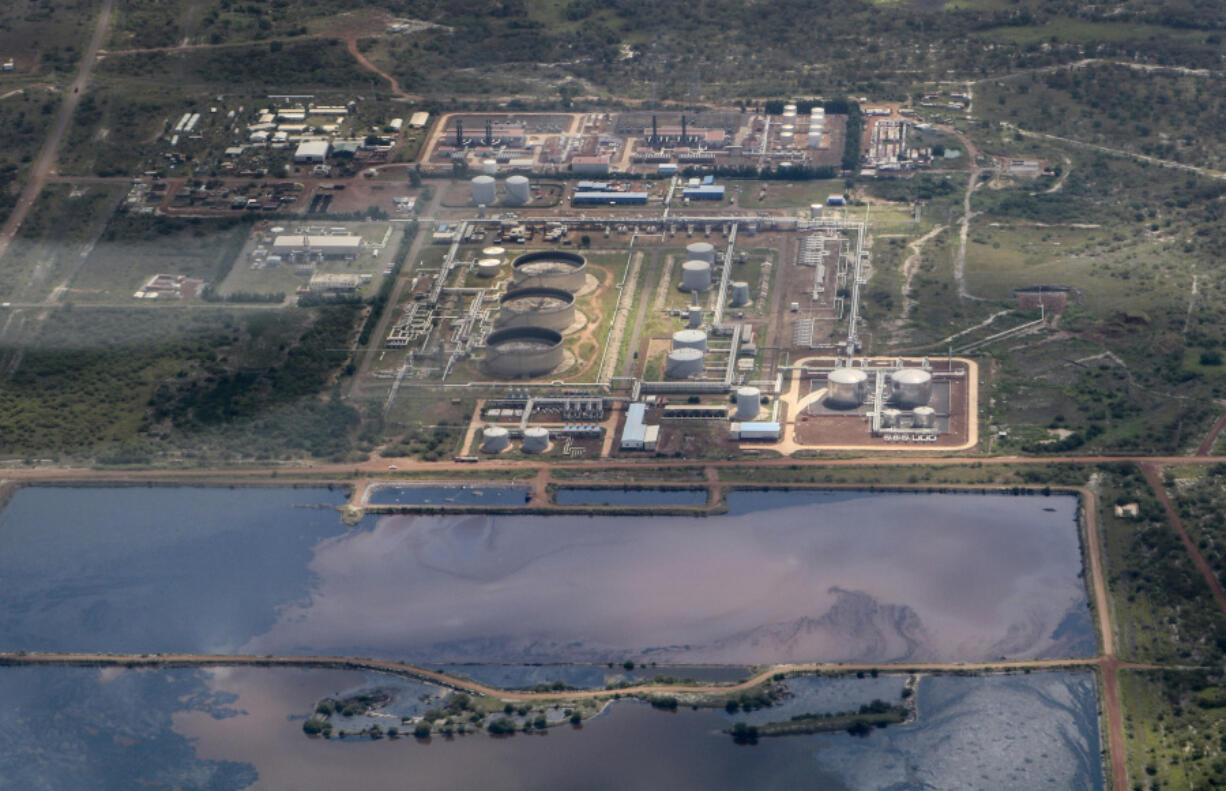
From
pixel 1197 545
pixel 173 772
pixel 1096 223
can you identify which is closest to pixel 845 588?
pixel 1197 545

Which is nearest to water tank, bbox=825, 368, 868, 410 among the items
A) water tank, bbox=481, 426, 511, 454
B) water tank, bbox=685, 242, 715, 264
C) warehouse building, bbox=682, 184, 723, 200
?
water tank, bbox=685, 242, 715, 264

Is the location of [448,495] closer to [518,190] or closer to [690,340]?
[690,340]

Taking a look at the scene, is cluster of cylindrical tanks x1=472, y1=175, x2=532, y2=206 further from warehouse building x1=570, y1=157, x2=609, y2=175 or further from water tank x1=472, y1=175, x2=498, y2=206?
warehouse building x1=570, y1=157, x2=609, y2=175

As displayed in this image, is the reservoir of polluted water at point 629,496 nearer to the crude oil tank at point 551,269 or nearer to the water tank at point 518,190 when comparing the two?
the crude oil tank at point 551,269

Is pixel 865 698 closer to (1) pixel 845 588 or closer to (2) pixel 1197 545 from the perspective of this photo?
(1) pixel 845 588

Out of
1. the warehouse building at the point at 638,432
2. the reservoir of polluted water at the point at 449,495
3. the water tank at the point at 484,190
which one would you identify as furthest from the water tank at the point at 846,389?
the water tank at the point at 484,190

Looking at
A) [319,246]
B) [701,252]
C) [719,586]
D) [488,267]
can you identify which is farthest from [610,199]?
[719,586]
